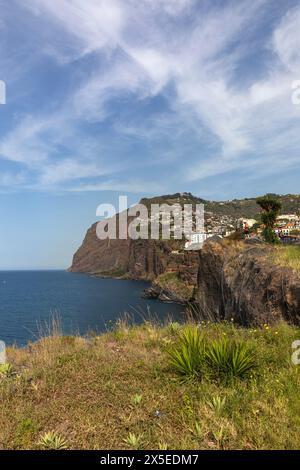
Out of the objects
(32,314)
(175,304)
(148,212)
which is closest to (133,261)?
(148,212)

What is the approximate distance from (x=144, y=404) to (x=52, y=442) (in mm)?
1269

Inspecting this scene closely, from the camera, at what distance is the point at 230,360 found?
4.86 m

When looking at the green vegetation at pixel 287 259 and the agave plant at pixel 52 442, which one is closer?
the agave plant at pixel 52 442

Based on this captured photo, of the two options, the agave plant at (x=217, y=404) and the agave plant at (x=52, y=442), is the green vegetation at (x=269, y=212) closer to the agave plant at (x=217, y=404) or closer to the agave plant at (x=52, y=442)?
the agave plant at (x=217, y=404)

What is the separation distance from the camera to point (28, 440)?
12.0 feet

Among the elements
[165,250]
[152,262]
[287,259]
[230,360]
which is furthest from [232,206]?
[230,360]

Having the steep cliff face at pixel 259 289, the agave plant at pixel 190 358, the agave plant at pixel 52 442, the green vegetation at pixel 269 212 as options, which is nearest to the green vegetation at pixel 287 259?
the steep cliff face at pixel 259 289

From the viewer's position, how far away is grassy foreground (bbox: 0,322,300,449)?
349 centimetres

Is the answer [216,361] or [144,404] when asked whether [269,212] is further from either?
[144,404]

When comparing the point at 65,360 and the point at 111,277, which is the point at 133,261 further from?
the point at 65,360

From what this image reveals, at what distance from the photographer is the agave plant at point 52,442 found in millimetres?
3434

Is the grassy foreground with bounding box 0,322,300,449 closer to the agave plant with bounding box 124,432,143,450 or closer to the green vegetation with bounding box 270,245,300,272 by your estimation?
the agave plant with bounding box 124,432,143,450

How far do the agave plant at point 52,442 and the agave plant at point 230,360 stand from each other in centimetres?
234
